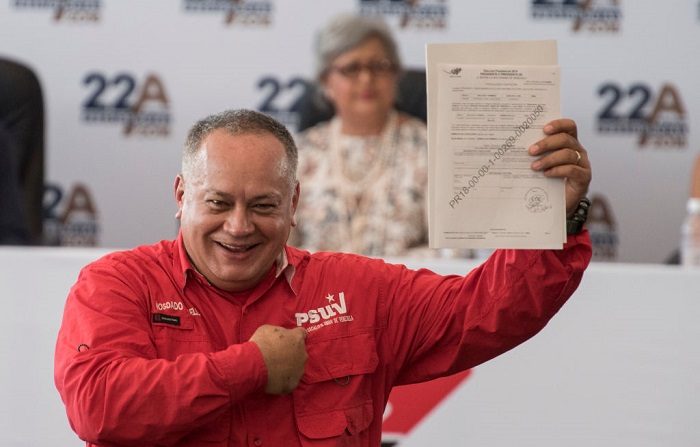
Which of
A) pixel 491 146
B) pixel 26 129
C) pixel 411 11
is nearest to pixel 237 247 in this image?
pixel 491 146

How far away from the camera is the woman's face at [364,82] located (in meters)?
4.41

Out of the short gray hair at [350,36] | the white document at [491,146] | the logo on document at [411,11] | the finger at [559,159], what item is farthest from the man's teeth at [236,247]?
the logo on document at [411,11]

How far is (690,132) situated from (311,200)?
181 centimetres

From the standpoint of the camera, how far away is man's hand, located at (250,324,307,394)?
1.77m

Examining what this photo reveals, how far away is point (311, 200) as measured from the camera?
420cm

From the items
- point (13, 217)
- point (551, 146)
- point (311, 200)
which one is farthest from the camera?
point (311, 200)

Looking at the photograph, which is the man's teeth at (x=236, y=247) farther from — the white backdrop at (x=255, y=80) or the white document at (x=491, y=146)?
the white backdrop at (x=255, y=80)

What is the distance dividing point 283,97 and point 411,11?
0.70 metres

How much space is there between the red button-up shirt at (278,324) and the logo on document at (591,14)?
9.74 feet

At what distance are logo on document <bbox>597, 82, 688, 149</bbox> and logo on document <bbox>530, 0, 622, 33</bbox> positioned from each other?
0.26m

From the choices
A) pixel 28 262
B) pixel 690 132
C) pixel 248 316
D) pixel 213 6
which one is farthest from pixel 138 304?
pixel 690 132

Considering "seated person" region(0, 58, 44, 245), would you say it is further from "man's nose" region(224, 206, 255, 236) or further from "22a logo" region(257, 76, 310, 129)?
"man's nose" region(224, 206, 255, 236)

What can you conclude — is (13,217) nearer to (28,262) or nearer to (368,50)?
(28,262)

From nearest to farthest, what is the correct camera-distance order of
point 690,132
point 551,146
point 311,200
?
point 551,146
point 311,200
point 690,132
